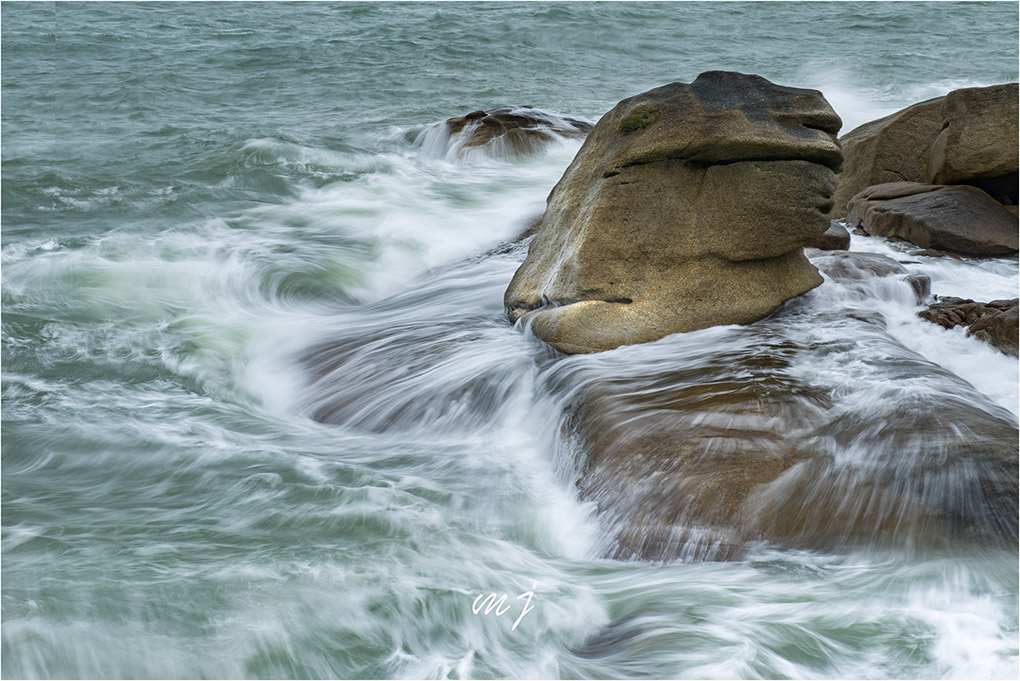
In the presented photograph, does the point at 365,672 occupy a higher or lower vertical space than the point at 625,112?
lower

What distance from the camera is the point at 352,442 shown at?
477cm

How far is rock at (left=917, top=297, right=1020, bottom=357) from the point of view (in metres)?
4.91

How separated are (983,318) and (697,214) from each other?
5.34 ft

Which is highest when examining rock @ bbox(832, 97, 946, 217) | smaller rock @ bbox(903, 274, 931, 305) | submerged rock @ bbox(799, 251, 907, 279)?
rock @ bbox(832, 97, 946, 217)

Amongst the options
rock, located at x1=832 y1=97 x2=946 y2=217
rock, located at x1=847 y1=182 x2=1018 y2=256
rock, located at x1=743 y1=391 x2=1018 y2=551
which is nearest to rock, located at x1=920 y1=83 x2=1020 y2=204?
rock, located at x1=847 y1=182 x2=1018 y2=256

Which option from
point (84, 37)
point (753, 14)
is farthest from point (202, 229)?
point (753, 14)

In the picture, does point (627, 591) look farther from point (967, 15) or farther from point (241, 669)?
point (967, 15)

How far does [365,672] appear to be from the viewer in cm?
314

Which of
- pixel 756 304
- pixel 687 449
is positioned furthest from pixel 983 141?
pixel 687 449

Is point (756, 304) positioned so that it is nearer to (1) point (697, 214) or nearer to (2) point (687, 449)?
(1) point (697, 214)

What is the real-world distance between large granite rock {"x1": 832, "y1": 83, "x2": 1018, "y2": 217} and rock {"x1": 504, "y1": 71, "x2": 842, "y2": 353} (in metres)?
2.06

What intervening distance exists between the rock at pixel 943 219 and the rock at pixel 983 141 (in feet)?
0.41

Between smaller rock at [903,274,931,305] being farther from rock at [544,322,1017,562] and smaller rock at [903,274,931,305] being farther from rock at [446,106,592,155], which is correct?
rock at [446,106,592,155]

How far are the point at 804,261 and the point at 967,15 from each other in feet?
64.1
